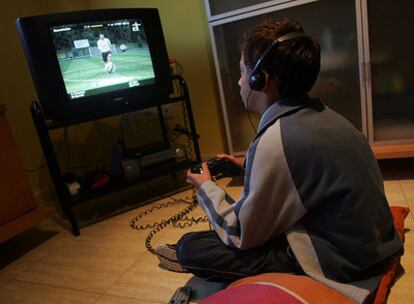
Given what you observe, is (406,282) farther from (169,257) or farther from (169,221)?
(169,221)

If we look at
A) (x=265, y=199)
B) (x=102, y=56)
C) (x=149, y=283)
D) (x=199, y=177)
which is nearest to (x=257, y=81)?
(x=265, y=199)

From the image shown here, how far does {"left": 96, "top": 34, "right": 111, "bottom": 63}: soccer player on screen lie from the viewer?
66.7 inches

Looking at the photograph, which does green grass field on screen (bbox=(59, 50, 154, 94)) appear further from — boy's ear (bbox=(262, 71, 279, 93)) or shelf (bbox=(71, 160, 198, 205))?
boy's ear (bbox=(262, 71, 279, 93))

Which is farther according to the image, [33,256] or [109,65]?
[109,65]

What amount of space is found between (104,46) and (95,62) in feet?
0.31

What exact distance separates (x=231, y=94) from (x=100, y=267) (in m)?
1.19

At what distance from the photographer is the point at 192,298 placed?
3.47 ft

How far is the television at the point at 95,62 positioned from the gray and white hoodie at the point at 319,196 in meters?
1.14

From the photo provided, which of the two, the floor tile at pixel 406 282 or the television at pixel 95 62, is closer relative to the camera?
the floor tile at pixel 406 282

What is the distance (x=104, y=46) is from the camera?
5.61ft

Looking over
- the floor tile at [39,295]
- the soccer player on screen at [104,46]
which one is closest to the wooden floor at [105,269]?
the floor tile at [39,295]

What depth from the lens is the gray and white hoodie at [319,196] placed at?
2.28 ft

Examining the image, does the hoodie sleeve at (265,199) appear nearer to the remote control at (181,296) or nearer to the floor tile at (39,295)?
the remote control at (181,296)

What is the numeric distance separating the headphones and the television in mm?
1119
